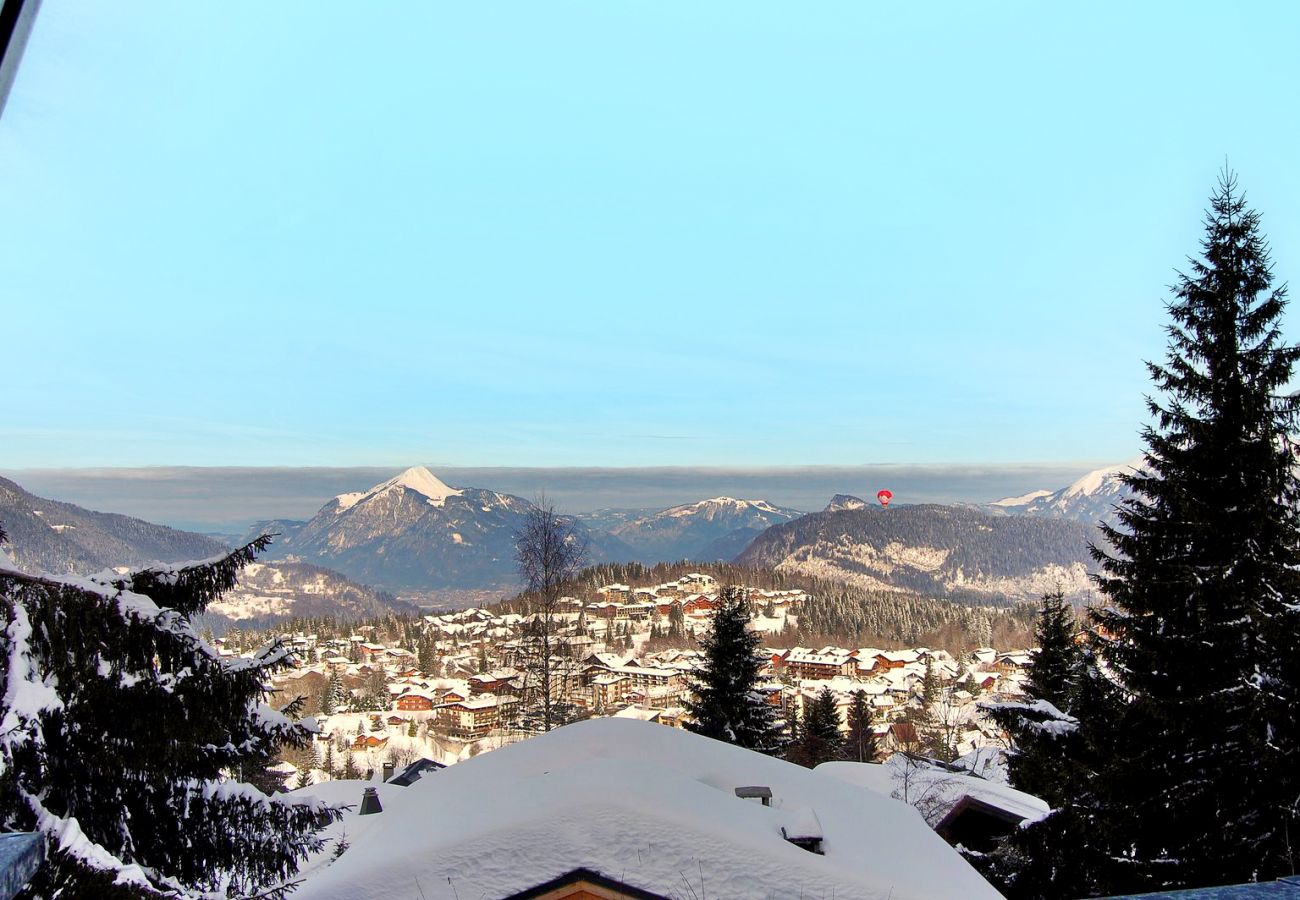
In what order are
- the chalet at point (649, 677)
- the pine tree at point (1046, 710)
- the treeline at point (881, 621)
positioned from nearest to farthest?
the pine tree at point (1046, 710), the chalet at point (649, 677), the treeline at point (881, 621)

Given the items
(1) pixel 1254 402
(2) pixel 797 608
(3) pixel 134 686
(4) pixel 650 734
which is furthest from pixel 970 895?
(2) pixel 797 608

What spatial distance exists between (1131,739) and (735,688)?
13627 mm

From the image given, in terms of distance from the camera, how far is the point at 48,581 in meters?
4.31

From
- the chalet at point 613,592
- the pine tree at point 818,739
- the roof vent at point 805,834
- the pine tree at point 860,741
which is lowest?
the chalet at point 613,592

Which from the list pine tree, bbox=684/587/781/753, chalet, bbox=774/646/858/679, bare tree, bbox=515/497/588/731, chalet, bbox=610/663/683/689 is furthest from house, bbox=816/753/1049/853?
chalet, bbox=774/646/858/679

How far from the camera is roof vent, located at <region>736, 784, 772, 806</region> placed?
694cm

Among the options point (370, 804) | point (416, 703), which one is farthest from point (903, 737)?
point (416, 703)

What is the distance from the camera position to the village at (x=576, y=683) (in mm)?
24062

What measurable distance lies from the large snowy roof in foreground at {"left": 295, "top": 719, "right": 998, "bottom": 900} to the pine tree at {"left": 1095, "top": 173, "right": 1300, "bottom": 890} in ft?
7.89

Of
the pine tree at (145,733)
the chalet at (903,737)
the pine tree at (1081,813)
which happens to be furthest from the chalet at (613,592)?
the pine tree at (145,733)

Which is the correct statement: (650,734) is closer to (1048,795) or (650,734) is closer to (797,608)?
(1048,795)

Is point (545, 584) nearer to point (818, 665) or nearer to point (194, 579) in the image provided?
point (194, 579)

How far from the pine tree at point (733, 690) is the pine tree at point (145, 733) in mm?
15670

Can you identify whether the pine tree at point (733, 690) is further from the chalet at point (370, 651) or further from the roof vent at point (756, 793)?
the chalet at point (370, 651)
